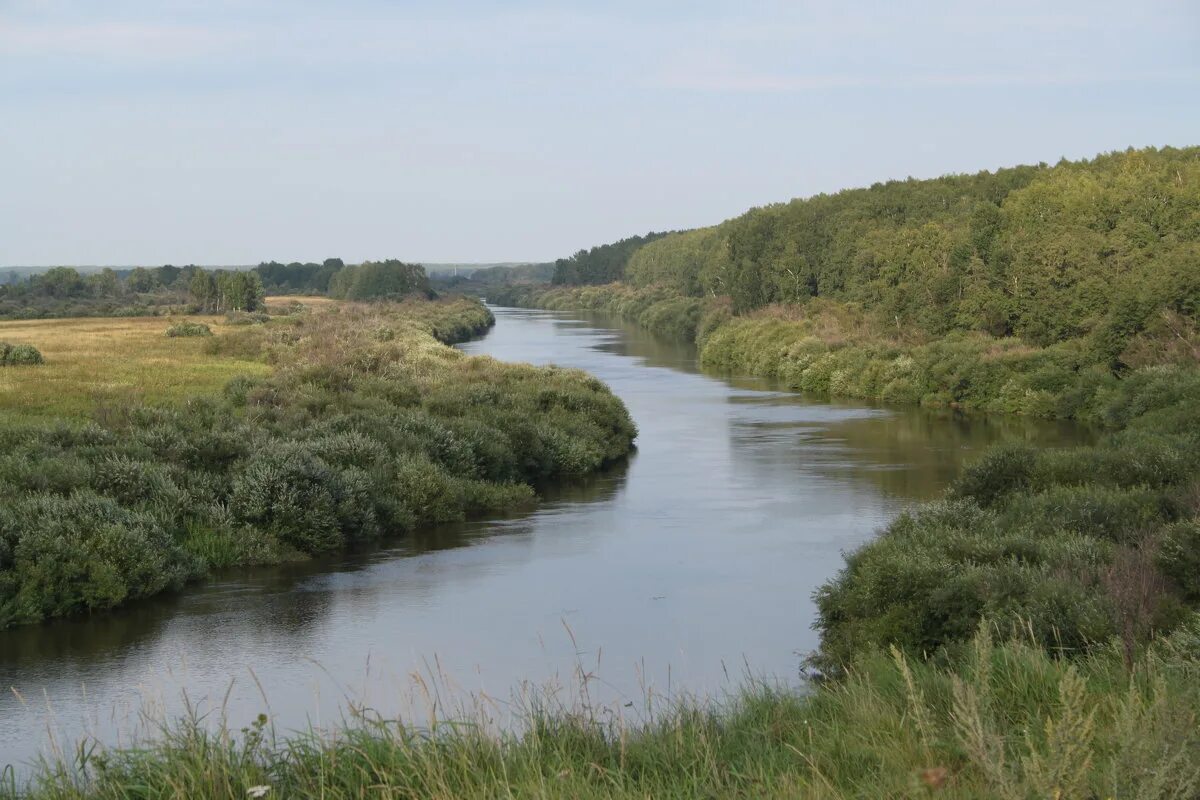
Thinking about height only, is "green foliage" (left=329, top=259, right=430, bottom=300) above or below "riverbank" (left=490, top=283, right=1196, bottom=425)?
above

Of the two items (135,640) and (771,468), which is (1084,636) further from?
(771,468)

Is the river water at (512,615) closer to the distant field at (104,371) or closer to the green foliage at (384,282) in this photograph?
the distant field at (104,371)

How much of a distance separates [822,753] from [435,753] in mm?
2423

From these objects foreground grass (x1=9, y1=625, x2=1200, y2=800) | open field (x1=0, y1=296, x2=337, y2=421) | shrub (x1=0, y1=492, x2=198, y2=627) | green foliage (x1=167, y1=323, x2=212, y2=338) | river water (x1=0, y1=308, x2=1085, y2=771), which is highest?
green foliage (x1=167, y1=323, x2=212, y2=338)

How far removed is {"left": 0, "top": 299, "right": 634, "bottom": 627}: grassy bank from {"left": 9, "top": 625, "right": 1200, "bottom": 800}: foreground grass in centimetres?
1301

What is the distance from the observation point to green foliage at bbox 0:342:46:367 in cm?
3856

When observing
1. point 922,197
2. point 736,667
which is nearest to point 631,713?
point 736,667

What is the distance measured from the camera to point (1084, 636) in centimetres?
1249

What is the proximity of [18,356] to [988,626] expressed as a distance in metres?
36.8

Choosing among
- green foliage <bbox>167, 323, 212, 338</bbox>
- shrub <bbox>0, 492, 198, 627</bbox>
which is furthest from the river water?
green foliage <bbox>167, 323, 212, 338</bbox>

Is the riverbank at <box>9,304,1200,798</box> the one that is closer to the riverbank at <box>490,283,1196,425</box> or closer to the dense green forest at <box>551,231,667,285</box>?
the riverbank at <box>490,283,1196,425</box>

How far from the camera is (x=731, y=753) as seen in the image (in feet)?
26.6

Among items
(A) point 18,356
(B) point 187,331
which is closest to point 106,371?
(A) point 18,356

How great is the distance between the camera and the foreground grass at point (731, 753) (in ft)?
21.5
